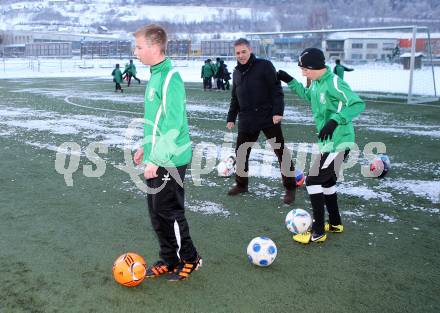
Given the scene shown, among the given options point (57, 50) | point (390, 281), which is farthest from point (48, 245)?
point (57, 50)

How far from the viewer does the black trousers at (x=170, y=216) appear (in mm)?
3697

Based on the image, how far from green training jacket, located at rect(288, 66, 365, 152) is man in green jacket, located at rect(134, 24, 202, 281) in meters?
1.54

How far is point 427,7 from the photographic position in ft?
541

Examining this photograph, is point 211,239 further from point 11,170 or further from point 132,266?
point 11,170

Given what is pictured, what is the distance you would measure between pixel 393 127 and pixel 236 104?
7.79 metres

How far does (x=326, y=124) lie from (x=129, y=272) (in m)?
2.18

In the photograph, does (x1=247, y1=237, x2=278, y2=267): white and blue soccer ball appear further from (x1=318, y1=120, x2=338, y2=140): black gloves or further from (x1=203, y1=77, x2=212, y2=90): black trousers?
(x1=203, y1=77, x2=212, y2=90): black trousers

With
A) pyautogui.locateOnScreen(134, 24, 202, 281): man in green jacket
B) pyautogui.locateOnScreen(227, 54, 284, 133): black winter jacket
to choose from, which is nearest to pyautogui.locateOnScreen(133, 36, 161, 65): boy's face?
pyautogui.locateOnScreen(134, 24, 202, 281): man in green jacket

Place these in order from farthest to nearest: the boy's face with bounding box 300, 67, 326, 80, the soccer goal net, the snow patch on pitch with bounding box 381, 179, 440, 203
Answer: the soccer goal net, the snow patch on pitch with bounding box 381, 179, 440, 203, the boy's face with bounding box 300, 67, 326, 80

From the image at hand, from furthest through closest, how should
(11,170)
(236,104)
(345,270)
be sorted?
1. (11,170)
2. (236,104)
3. (345,270)

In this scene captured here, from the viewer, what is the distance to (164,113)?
11.4 feet

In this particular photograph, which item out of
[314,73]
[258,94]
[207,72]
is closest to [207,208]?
[258,94]

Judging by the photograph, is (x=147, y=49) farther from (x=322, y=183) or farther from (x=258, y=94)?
(x=258, y=94)

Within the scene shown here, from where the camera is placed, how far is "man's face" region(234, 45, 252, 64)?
18.9 feet
